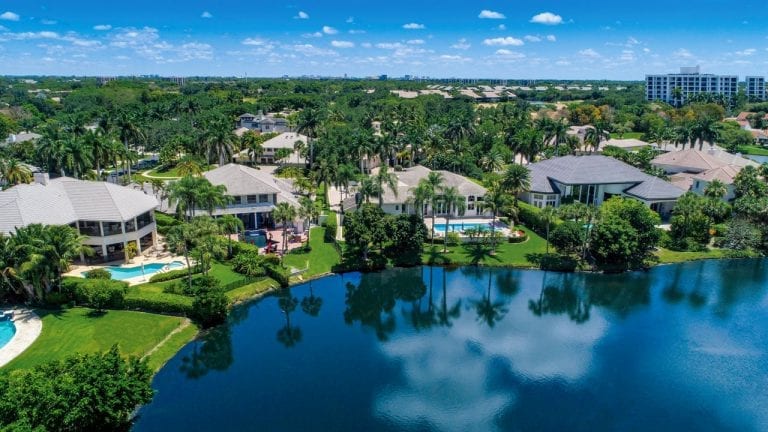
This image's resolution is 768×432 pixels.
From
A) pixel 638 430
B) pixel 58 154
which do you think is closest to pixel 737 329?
pixel 638 430

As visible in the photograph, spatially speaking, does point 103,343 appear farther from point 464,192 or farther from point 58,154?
point 464,192

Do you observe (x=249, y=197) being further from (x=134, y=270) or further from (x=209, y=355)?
(x=209, y=355)

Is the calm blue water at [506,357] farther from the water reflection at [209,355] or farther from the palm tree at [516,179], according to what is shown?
the palm tree at [516,179]

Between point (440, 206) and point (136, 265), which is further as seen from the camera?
point (440, 206)

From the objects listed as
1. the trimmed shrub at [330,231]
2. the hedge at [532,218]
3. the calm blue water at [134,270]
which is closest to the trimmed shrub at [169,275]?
the calm blue water at [134,270]

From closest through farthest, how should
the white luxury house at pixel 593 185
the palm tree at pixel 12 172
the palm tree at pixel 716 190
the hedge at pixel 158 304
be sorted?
1. the hedge at pixel 158 304
2. the palm tree at pixel 12 172
3. the palm tree at pixel 716 190
4. the white luxury house at pixel 593 185

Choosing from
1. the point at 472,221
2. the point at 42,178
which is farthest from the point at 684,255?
the point at 42,178
